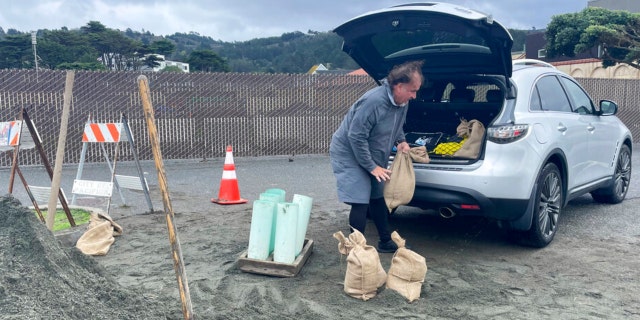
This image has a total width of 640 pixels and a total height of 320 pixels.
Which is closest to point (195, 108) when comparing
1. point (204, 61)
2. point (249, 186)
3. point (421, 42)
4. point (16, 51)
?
point (249, 186)

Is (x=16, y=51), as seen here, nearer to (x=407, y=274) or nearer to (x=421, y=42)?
(x=421, y=42)

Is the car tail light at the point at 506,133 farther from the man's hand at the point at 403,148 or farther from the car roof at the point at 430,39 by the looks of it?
the man's hand at the point at 403,148

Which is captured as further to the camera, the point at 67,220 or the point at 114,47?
the point at 114,47

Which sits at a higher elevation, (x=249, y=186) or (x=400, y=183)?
(x=400, y=183)

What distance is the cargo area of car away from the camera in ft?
19.0

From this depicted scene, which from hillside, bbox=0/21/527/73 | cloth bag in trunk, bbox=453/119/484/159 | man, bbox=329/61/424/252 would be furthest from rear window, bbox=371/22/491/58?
hillside, bbox=0/21/527/73

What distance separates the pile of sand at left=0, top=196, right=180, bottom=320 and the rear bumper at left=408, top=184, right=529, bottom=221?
249 centimetres

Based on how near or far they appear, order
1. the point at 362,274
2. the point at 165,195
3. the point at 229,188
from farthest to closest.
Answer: the point at 229,188 < the point at 362,274 < the point at 165,195

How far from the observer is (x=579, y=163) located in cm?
605

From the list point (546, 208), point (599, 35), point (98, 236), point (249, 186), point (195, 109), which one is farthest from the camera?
point (599, 35)

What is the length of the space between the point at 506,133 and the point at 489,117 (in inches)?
38.2

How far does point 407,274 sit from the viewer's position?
13.7ft

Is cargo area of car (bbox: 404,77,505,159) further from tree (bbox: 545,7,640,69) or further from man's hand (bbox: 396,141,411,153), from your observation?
tree (bbox: 545,7,640,69)

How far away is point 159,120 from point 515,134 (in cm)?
893
